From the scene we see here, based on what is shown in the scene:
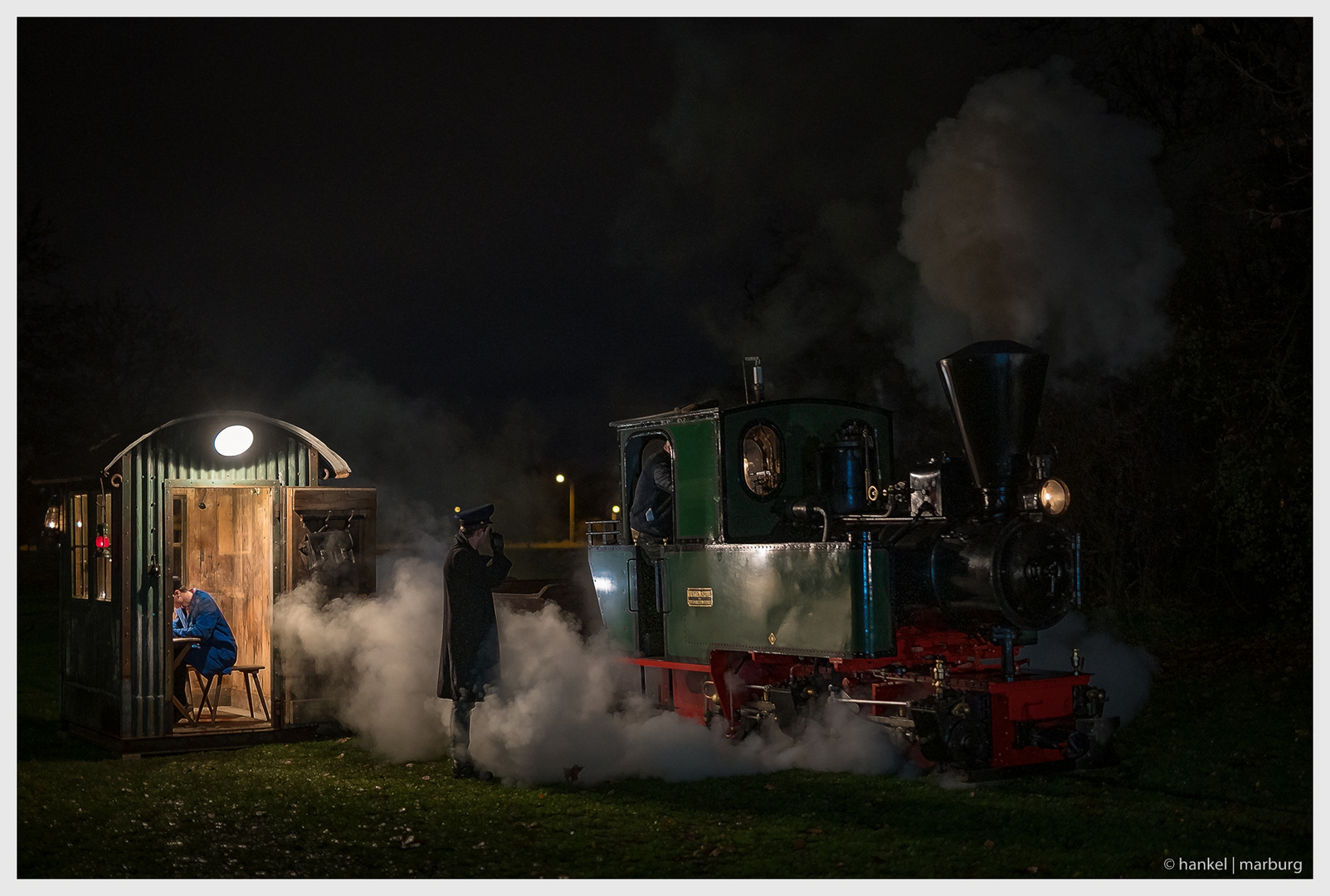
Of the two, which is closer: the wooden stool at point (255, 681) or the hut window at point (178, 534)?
the wooden stool at point (255, 681)

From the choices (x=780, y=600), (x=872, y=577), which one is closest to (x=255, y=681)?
(x=780, y=600)

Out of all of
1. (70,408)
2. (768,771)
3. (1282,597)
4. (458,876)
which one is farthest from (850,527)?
(70,408)

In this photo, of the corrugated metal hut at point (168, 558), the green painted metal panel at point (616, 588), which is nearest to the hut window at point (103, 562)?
the corrugated metal hut at point (168, 558)

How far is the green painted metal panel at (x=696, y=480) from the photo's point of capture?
9055mm

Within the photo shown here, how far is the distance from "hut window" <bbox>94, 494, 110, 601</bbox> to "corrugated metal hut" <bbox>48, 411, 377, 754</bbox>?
19 millimetres

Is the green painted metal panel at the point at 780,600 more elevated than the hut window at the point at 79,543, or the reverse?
the hut window at the point at 79,543

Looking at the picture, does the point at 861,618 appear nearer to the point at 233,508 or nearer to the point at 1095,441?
the point at 233,508

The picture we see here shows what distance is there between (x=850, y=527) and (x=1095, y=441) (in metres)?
11.9

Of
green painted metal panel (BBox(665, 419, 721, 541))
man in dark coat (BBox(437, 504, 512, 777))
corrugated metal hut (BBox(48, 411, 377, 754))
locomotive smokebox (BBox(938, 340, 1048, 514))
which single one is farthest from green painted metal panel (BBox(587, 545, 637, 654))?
locomotive smokebox (BBox(938, 340, 1048, 514))

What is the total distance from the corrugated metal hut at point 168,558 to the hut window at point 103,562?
0.06 ft

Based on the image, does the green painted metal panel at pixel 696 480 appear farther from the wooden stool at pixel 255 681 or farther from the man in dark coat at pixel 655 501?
the wooden stool at pixel 255 681

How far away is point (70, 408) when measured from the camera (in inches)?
1134

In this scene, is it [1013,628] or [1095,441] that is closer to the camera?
[1013,628]

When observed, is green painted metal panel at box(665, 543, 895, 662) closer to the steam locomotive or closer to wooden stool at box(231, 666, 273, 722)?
the steam locomotive
